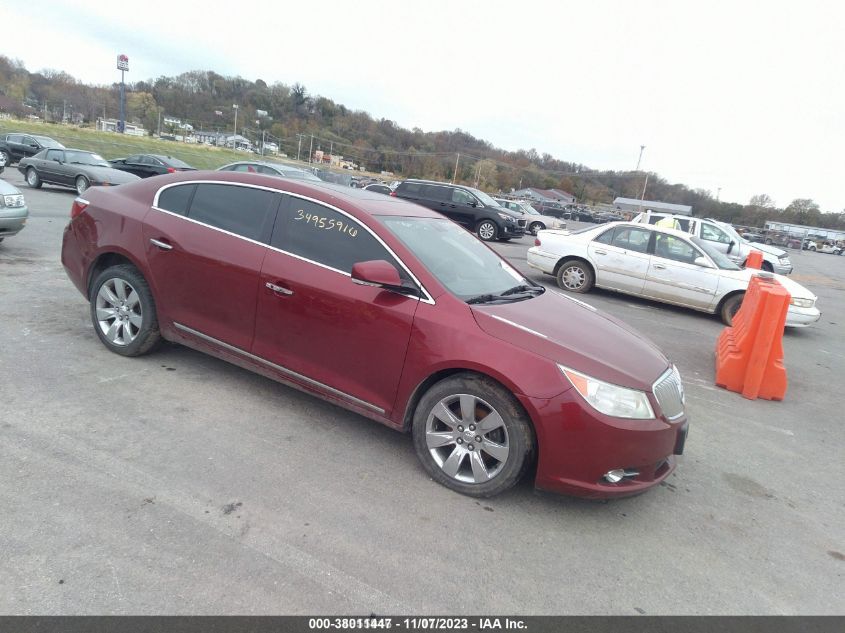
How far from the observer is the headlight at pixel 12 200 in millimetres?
7916

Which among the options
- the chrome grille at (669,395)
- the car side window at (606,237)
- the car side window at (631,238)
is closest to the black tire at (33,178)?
the car side window at (606,237)

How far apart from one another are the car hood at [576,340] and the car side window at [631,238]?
707 centimetres

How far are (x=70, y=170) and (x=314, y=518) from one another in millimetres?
18425

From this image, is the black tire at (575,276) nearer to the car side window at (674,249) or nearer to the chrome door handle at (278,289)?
the car side window at (674,249)

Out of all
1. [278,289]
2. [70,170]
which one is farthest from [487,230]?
[278,289]

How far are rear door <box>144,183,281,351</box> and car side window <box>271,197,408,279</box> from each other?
0.16 metres

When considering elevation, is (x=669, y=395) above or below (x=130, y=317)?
above

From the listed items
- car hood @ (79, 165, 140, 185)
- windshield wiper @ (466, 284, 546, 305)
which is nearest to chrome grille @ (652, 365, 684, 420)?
windshield wiper @ (466, 284, 546, 305)

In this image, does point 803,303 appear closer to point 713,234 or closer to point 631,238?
point 631,238

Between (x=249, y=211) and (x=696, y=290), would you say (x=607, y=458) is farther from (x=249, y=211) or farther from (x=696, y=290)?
(x=696, y=290)

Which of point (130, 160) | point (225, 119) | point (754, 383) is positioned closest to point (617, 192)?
point (225, 119)

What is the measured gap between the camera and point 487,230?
802 inches

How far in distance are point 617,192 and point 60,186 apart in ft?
348
